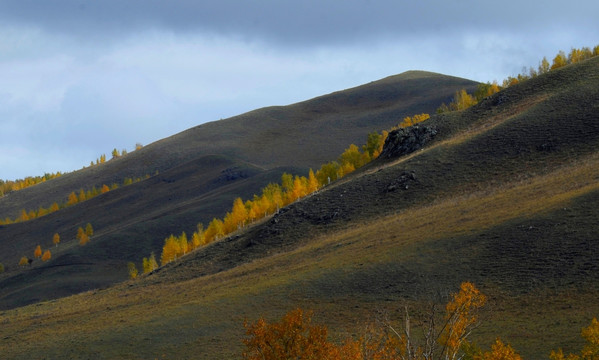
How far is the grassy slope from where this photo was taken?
2410 inches

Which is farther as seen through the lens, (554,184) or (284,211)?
(284,211)

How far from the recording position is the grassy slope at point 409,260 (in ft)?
201

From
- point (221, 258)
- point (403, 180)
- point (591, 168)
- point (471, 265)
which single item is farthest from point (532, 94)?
point (471, 265)

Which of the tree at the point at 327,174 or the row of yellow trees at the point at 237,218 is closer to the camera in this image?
the row of yellow trees at the point at 237,218

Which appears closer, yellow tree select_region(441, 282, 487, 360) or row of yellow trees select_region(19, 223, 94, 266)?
yellow tree select_region(441, 282, 487, 360)

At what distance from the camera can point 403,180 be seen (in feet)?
363

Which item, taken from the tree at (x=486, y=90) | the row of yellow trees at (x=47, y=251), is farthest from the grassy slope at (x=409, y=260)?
the row of yellow trees at (x=47, y=251)

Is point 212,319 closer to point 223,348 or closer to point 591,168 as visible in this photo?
point 223,348

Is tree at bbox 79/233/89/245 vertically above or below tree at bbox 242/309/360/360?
above

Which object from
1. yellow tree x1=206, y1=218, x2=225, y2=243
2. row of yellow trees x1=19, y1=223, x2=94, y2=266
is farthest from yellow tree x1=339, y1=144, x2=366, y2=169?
row of yellow trees x1=19, y1=223, x2=94, y2=266

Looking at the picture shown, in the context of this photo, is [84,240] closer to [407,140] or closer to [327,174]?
[327,174]

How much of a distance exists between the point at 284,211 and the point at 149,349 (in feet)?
176

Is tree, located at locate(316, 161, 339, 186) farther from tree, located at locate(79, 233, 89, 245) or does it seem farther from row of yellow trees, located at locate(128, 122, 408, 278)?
tree, located at locate(79, 233, 89, 245)

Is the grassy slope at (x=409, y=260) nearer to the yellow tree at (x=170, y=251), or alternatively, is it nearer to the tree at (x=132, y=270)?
the yellow tree at (x=170, y=251)
